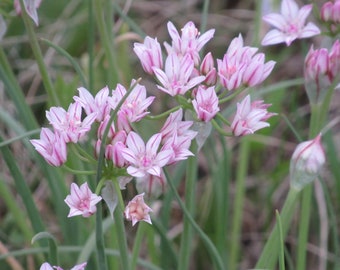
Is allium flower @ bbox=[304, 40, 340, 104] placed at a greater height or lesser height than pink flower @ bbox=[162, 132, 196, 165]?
greater

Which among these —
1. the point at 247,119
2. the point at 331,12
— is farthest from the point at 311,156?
the point at 331,12

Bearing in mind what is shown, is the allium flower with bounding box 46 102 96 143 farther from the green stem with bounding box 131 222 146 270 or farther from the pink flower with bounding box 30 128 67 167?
the green stem with bounding box 131 222 146 270

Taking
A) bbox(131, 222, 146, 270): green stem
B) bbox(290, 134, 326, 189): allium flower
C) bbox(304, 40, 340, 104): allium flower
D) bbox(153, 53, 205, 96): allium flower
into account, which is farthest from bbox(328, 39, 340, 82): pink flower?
bbox(131, 222, 146, 270): green stem

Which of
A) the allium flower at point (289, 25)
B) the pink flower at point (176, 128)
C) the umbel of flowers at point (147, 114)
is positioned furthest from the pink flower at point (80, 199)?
the allium flower at point (289, 25)

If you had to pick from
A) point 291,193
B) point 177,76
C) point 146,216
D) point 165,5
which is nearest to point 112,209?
point 146,216

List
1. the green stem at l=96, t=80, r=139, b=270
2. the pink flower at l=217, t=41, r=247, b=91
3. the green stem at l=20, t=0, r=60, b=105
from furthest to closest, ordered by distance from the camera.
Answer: the green stem at l=20, t=0, r=60, b=105, the pink flower at l=217, t=41, r=247, b=91, the green stem at l=96, t=80, r=139, b=270

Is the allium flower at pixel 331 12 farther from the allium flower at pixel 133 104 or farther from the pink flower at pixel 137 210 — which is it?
the pink flower at pixel 137 210

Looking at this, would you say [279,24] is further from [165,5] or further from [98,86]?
[165,5]

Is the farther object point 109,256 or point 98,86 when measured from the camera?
point 98,86
